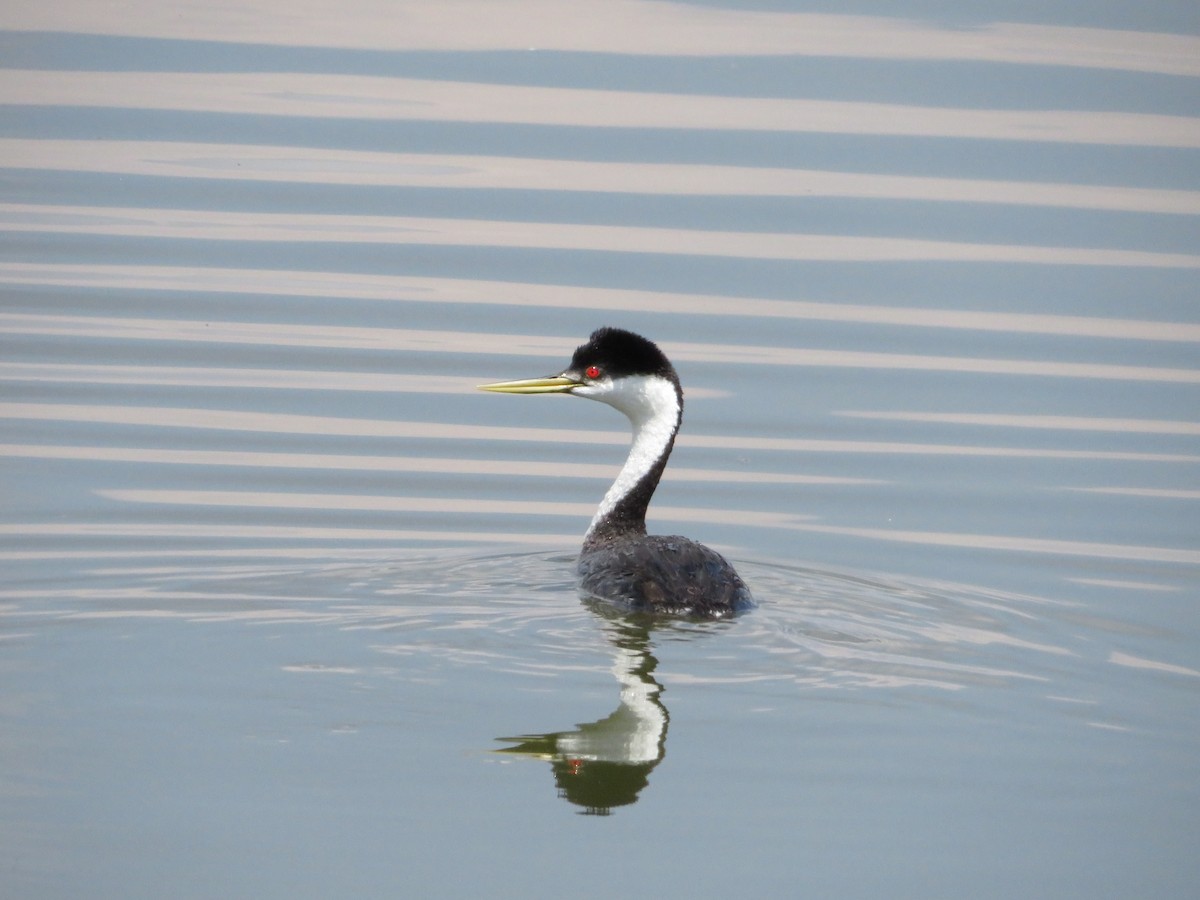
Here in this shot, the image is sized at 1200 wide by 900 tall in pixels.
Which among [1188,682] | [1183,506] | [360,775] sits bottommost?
[360,775]

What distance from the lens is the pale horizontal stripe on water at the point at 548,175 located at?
13.9 meters

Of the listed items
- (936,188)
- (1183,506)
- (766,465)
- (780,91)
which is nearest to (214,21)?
(780,91)

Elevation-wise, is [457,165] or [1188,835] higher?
[457,165]

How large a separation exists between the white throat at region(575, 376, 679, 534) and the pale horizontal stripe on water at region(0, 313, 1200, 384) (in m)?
2.28

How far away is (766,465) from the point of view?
32.8ft

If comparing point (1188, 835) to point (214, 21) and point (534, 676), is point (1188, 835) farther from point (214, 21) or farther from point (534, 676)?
point (214, 21)

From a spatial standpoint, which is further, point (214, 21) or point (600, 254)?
point (214, 21)

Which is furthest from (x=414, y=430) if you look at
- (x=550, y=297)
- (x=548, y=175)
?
(x=548, y=175)

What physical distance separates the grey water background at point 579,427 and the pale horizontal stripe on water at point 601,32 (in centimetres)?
6

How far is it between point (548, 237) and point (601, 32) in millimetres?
3801

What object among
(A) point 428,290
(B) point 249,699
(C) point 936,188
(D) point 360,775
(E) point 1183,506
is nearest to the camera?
(D) point 360,775

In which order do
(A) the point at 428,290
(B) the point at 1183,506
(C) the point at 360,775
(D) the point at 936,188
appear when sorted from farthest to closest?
(D) the point at 936,188, (A) the point at 428,290, (B) the point at 1183,506, (C) the point at 360,775

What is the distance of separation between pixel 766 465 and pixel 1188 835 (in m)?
4.35

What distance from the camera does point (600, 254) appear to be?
12891mm
